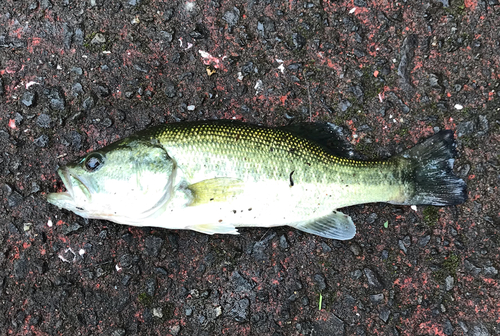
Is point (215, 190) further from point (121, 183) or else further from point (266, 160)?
point (121, 183)

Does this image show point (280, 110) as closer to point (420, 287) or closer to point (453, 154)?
point (453, 154)

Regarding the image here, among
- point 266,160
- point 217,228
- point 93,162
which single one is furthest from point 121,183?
point 266,160

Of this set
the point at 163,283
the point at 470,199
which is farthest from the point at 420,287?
the point at 163,283

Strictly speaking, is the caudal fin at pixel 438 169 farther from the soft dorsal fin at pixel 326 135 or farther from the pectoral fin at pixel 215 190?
the pectoral fin at pixel 215 190

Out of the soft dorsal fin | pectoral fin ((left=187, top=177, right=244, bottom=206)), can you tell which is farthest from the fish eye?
the soft dorsal fin

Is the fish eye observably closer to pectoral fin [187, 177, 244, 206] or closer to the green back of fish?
the green back of fish

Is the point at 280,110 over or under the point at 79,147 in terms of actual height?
over
